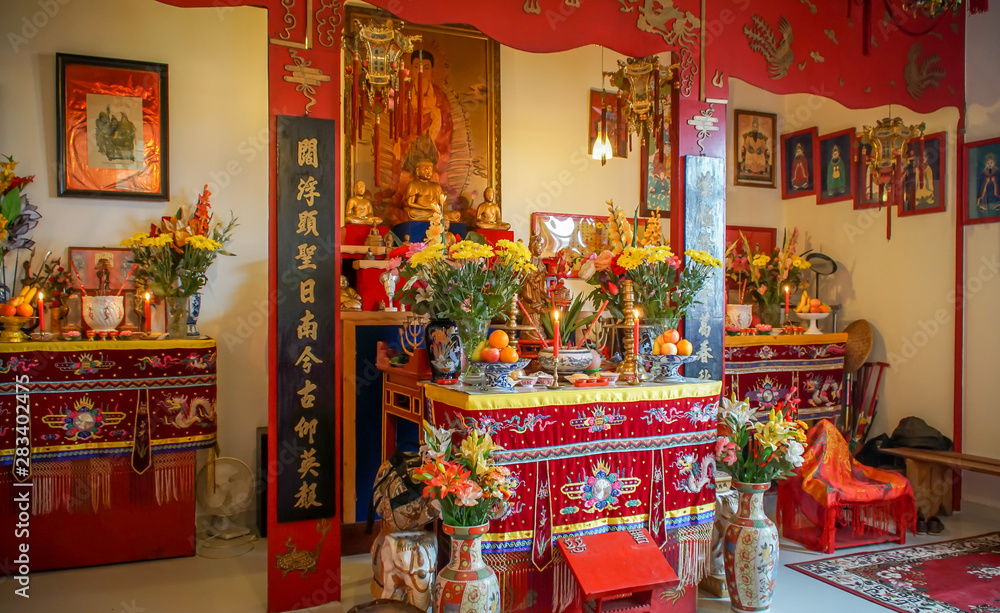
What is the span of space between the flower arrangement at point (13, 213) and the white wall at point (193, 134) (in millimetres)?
68

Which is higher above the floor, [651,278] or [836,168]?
[836,168]

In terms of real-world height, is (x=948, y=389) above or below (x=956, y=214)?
below

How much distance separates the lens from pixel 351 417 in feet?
14.5

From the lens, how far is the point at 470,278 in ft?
10.5

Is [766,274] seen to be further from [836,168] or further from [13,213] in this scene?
[13,213]

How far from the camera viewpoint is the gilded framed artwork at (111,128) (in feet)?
15.1

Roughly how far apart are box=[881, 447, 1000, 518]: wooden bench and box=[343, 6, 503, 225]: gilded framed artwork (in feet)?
11.7

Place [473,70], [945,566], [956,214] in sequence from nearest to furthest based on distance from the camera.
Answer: [945,566], [956,214], [473,70]

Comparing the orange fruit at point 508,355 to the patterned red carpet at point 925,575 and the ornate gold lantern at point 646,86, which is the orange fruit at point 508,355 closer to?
the ornate gold lantern at point 646,86

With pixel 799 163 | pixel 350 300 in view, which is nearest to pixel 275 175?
pixel 350 300

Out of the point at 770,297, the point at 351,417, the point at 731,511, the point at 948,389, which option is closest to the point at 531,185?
the point at 770,297

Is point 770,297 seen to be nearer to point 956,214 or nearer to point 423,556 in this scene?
point 956,214

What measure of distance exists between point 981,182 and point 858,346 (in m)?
1.56

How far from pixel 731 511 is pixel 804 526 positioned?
1168mm
